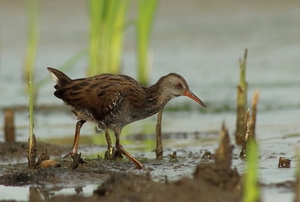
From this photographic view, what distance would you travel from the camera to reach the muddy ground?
20.5 feet

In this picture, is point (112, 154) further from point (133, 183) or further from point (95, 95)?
point (133, 183)

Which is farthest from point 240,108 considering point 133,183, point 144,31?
point 144,31

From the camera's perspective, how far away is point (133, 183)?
269 inches

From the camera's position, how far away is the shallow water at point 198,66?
1130 centimetres

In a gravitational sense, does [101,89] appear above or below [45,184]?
above

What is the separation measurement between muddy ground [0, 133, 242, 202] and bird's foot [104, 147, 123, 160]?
2.62 ft

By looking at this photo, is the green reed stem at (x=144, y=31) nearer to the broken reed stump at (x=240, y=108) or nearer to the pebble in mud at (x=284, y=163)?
the broken reed stump at (x=240, y=108)

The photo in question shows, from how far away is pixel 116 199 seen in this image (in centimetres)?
650

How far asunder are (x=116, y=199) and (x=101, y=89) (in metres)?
3.10

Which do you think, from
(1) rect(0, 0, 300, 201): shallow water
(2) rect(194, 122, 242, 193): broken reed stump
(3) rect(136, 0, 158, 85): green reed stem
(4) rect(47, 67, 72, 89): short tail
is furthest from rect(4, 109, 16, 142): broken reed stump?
(2) rect(194, 122, 242, 193): broken reed stump

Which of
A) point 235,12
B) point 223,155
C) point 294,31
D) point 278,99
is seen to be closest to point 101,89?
point 223,155

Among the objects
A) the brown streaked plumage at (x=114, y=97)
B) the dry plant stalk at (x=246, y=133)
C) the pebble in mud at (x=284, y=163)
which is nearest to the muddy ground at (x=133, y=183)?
the brown streaked plumage at (x=114, y=97)

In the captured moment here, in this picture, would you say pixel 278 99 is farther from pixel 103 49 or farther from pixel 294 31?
pixel 294 31

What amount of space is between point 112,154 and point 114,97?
2.25ft
